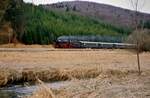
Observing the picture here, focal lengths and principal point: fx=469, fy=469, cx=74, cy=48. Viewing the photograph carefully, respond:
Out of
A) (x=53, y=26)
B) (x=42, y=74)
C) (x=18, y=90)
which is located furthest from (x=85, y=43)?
(x=18, y=90)

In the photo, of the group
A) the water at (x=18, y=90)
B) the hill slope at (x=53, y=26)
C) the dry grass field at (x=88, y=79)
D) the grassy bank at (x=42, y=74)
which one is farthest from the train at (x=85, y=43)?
the water at (x=18, y=90)

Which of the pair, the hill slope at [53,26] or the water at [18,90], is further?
the hill slope at [53,26]

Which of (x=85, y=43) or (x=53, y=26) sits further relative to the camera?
(x=53, y=26)

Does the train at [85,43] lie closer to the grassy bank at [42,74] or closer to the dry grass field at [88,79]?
the dry grass field at [88,79]

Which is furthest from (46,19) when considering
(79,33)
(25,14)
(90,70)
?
(90,70)

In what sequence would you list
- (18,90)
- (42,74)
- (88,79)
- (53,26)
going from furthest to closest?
(53,26) → (42,74) → (88,79) → (18,90)

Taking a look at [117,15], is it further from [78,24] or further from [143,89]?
[143,89]

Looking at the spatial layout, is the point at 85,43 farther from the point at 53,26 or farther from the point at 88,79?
the point at 88,79

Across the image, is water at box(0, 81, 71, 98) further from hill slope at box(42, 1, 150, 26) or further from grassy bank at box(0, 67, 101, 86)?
hill slope at box(42, 1, 150, 26)

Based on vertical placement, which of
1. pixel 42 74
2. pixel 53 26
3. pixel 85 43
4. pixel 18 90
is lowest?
pixel 85 43

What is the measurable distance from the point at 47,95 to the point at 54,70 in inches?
513

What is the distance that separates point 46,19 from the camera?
102125 mm

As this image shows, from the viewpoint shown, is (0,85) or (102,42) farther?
(102,42)

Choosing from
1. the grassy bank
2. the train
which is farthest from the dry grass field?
the train
